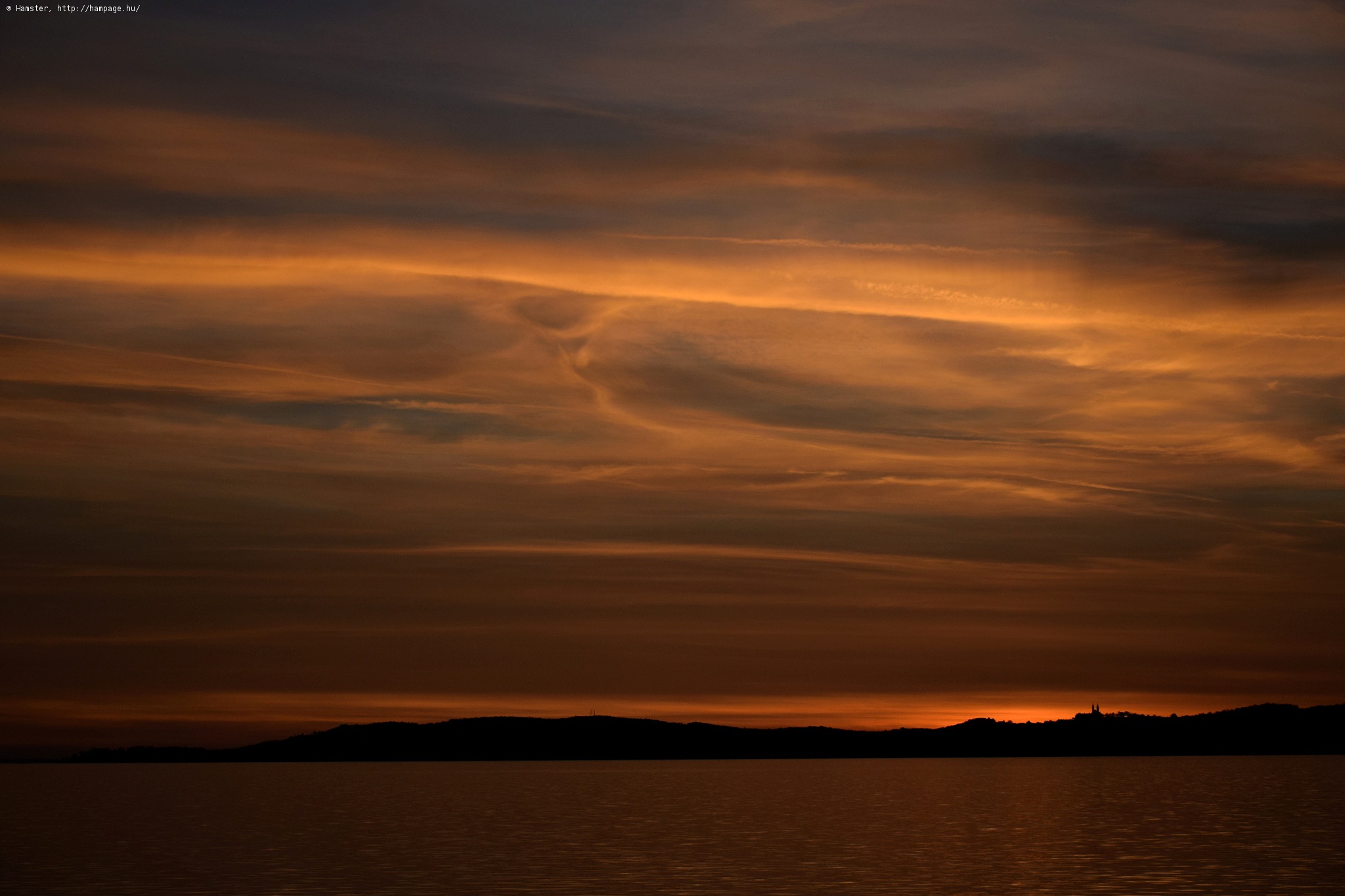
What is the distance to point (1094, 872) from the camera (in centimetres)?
7294

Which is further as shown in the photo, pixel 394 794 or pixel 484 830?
pixel 394 794

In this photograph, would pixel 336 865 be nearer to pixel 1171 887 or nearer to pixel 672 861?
pixel 672 861

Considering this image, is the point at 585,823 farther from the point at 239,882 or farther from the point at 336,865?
the point at 239,882

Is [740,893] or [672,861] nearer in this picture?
[740,893]

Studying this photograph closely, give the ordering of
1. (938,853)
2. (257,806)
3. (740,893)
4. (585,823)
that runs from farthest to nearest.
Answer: (257,806) < (585,823) < (938,853) < (740,893)

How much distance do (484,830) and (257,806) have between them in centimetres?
5823

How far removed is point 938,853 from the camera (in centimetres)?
8450

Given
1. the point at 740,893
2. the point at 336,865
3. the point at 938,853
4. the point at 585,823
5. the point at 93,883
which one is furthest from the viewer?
the point at 585,823

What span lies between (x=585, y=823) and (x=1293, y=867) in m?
57.9

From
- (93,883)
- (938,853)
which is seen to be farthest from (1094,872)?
(93,883)

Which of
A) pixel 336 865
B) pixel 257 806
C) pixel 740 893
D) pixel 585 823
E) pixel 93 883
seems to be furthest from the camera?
pixel 257 806

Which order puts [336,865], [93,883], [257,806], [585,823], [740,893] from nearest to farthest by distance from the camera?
[740,893]
[93,883]
[336,865]
[585,823]
[257,806]

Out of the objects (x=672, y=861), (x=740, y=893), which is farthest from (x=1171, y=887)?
(x=672, y=861)

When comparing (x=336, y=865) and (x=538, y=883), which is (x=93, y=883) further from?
(x=538, y=883)
